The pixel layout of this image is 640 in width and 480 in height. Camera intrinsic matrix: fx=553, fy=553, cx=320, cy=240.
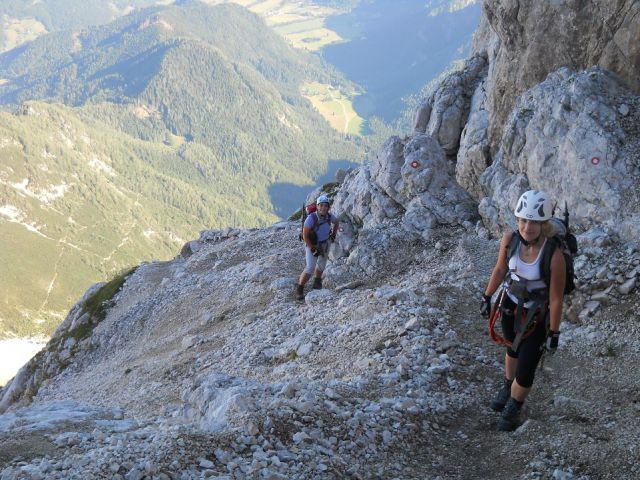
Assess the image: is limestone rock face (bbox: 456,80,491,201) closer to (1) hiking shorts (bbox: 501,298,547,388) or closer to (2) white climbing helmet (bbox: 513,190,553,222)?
(1) hiking shorts (bbox: 501,298,547,388)

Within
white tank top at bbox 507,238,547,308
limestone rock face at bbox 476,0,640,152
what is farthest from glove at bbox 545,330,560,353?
limestone rock face at bbox 476,0,640,152

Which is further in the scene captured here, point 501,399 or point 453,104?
point 453,104

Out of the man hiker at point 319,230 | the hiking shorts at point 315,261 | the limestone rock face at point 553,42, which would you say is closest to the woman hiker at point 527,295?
the man hiker at point 319,230

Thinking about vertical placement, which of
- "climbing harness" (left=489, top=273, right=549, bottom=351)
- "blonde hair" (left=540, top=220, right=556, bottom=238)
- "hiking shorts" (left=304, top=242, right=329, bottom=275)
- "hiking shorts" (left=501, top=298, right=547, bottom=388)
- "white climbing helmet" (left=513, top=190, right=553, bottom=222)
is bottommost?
"hiking shorts" (left=501, top=298, right=547, bottom=388)

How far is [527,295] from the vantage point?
10078mm

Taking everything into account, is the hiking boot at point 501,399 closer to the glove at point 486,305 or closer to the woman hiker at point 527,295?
the woman hiker at point 527,295

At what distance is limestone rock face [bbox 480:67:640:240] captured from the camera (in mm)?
18694

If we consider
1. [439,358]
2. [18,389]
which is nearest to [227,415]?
[439,358]

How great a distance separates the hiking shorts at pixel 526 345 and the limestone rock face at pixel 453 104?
867 inches

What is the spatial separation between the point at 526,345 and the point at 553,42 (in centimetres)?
1753

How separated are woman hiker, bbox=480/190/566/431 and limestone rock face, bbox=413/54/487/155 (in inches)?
860

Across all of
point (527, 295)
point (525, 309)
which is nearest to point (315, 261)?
point (525, 309)

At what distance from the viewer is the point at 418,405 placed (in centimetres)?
1170

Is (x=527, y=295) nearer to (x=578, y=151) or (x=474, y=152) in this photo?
(x=578, y=151)
